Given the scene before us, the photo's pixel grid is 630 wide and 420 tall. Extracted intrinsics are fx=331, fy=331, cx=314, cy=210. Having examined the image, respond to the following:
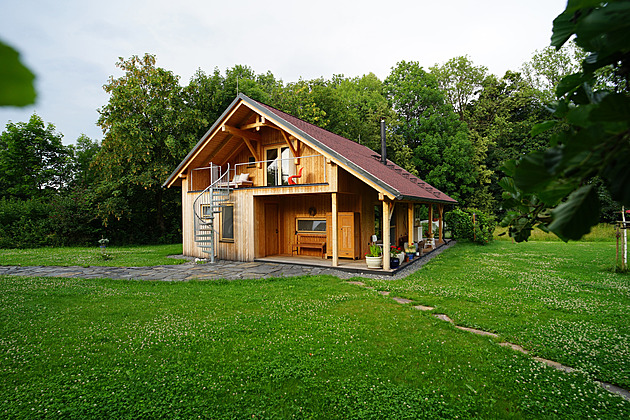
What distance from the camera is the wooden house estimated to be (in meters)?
13.8

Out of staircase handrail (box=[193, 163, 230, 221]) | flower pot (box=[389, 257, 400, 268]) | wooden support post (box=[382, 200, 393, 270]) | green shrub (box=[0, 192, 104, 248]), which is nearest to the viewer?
wooden support post (box=[382, 200, 393, 270])

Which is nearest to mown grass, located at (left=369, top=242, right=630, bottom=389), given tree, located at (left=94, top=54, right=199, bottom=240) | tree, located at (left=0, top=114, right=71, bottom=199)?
tree, located at (left=94, top=54, right=199, bottom=240)

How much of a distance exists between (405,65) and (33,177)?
115 ft

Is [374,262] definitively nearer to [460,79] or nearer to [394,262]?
[394,262]

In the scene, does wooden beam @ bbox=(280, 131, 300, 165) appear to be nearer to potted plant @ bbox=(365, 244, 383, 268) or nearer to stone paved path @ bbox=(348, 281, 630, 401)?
potted plant @ bbox=(365, 244, 383, 268)

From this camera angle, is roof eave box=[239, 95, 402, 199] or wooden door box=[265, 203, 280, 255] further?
wooden door box=[265, 203, 280, 255]

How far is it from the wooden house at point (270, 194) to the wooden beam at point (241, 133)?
42 millimetres

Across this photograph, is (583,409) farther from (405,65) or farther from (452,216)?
(405,65)

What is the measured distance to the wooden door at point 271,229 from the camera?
1556 centimetres

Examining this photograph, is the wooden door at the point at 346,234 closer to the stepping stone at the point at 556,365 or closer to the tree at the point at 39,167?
the stepping stone at the point at 556,365

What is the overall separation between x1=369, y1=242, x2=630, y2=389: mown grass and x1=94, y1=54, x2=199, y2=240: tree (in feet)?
63.3

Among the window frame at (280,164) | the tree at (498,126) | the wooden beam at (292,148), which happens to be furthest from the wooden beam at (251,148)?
the tree at (498,126)

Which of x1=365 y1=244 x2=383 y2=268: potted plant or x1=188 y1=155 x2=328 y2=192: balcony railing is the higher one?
x1=188 y1=155 x2=328 y2=192: balcony railing

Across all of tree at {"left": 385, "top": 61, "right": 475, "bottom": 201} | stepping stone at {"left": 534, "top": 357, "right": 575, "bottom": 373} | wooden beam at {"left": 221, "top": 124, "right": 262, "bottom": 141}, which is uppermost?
tree at {"left": 385, "top": 61, "right": 475, "bottom": 201}
